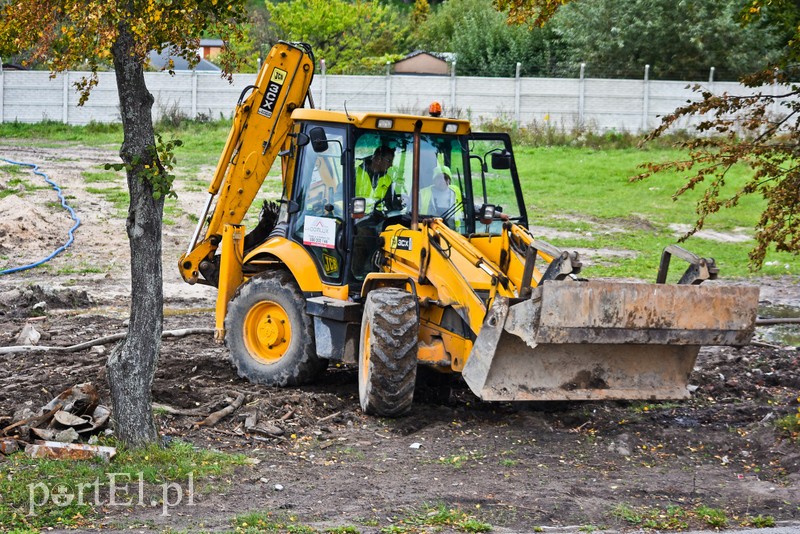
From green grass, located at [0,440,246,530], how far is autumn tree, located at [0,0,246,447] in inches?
12.6

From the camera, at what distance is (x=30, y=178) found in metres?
23.1

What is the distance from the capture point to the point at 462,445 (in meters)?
8.91

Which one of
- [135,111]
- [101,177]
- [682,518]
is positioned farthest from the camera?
[101,177]

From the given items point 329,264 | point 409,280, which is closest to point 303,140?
point 329,264

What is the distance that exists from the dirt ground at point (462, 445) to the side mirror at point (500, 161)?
2.26m

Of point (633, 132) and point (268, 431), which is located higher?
point (633, 132)

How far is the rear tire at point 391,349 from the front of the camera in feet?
29.9

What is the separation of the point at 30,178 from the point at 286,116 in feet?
44.7

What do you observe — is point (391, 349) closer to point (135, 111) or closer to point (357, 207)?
point (357, 207)

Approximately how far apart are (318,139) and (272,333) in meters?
2.05

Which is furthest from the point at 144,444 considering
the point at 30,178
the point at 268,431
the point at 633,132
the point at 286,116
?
the point at 633,132

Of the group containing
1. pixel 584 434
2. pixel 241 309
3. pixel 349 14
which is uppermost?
pixel 349 14

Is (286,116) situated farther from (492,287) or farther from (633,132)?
(633,132)

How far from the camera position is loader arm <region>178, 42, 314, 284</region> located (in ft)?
36.3
